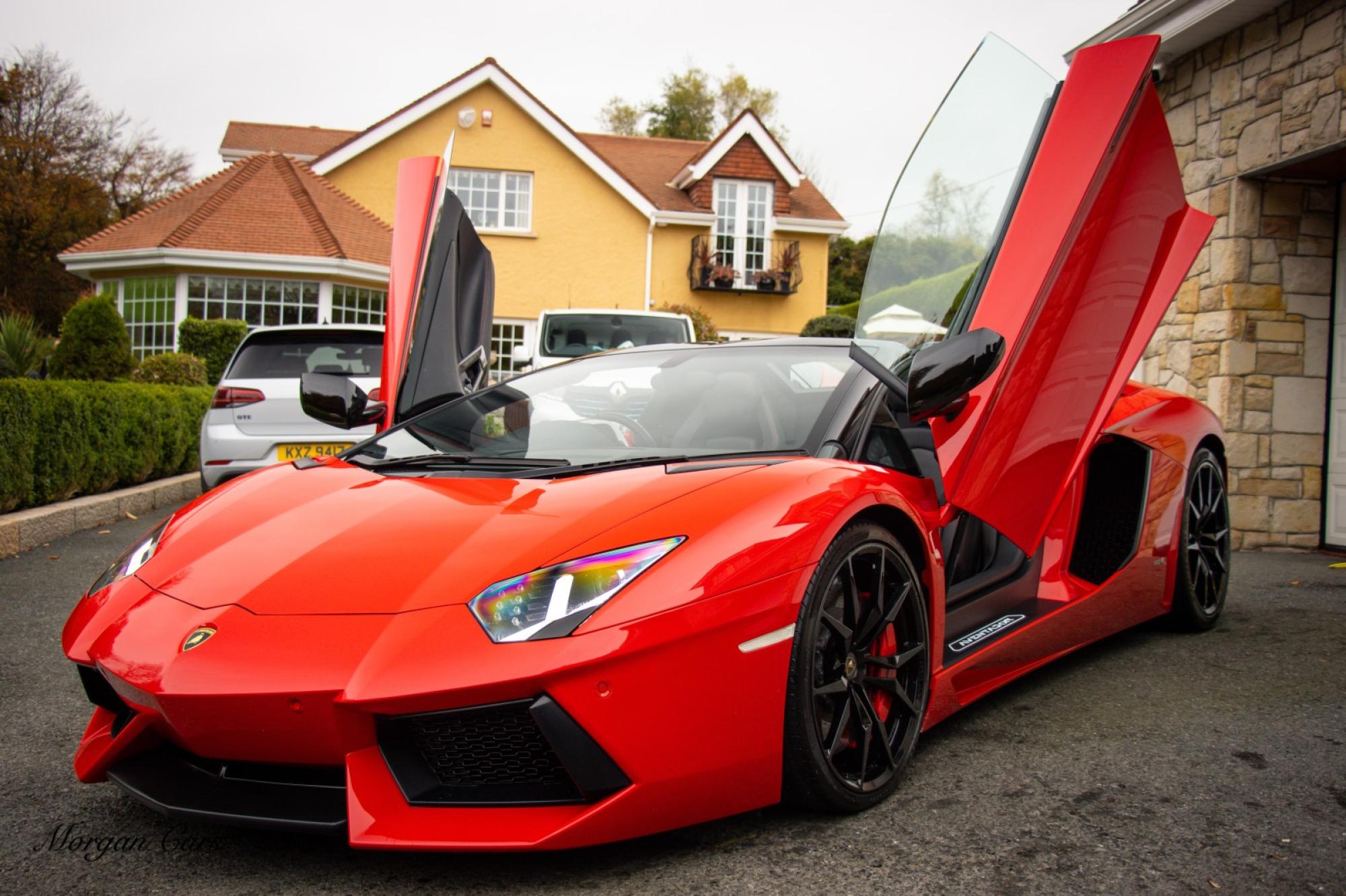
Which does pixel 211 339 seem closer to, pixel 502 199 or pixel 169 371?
pixel 169 371

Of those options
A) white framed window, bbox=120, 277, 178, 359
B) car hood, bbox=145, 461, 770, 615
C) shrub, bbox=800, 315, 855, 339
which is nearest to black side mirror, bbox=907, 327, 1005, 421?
car hood, bbox=145, 461, 770, 615

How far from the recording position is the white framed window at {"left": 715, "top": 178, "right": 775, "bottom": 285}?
79.0 ft

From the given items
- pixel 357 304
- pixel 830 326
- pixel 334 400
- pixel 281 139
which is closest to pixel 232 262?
pixel 357 304

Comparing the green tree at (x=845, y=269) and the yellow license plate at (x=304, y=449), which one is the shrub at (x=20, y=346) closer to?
the yellow license plate at (x=304, y=449)

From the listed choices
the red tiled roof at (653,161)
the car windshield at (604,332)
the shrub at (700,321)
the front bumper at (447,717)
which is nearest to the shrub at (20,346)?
the car windshield at (604,332)


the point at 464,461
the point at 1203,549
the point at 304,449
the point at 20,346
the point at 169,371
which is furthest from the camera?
the point at 169,371

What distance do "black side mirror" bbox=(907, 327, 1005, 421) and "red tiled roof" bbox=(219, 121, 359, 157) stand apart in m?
24.0

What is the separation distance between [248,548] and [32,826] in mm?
735

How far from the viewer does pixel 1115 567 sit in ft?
12.2

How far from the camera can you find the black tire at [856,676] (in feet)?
7.47

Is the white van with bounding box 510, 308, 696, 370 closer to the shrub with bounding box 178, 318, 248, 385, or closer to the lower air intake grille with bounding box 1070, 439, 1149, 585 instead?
the lower air intake grille with bounding box 1070, 439, 1149, 585

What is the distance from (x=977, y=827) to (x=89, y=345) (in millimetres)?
11976

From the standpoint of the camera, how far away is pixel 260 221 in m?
18.9

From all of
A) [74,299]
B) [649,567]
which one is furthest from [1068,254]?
[74,299]
